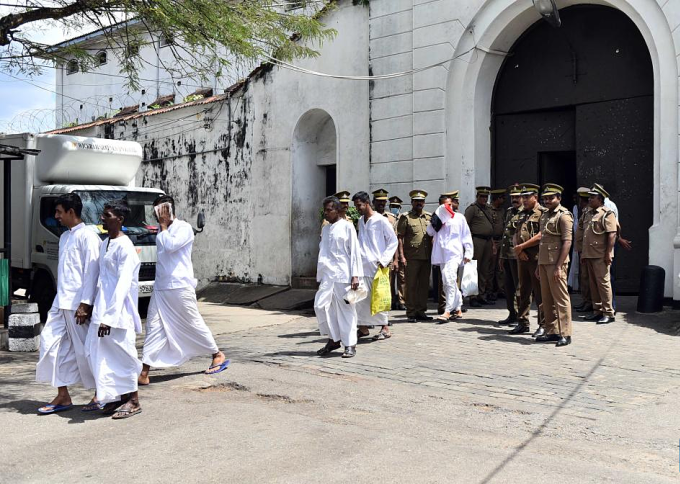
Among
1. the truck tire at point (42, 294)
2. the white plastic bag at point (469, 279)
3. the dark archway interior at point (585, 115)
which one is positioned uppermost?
the dark archway interior at point (585, 115)

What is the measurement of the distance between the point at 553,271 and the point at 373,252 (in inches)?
84.8

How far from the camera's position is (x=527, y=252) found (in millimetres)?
9469

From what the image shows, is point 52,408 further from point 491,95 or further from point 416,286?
point 491,95

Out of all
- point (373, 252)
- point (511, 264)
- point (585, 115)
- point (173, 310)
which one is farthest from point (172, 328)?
point (585, 115)

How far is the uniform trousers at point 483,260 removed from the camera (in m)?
12.3

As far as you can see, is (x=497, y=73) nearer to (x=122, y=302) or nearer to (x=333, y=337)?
(x=333, y=337)

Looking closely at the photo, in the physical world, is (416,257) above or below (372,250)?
below

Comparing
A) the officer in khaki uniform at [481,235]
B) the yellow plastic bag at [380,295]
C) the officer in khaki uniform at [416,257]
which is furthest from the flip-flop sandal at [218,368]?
the officer in khaki uniform at [481,235]

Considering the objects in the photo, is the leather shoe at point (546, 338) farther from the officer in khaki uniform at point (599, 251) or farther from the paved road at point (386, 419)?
the officer in khaki uniform at point (599, 251)

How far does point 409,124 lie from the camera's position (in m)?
14.3

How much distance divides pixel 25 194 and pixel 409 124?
6.81m

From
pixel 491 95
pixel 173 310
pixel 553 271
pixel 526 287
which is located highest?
pixel 491 95

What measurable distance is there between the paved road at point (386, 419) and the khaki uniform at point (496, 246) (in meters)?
3.09

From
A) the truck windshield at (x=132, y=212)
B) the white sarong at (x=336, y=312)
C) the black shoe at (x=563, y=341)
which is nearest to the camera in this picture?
the white sarong at (x=336, y=312)
